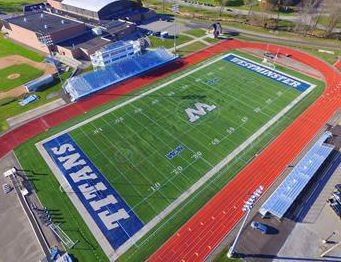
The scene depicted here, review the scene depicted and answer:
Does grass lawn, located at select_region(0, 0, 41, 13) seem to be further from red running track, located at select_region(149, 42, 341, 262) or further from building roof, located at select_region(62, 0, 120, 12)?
red running track, located at select_region(149, 42, 341, 262)

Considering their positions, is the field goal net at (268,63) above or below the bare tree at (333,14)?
below

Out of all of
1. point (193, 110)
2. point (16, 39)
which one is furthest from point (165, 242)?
point (16, 39)

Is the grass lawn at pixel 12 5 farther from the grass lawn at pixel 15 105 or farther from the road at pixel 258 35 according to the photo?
the grass lawn at pixel 15 105

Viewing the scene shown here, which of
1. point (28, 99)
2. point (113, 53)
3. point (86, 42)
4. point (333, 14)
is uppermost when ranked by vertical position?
point (333, 14)

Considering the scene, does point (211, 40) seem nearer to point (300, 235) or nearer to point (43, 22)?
point (43, 22)

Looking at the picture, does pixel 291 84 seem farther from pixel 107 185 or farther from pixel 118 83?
pixel 107 185

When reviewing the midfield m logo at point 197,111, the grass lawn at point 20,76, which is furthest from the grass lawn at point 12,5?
the midfield m logo at point 197,111

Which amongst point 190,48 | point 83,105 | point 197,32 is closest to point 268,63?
point 190,48
